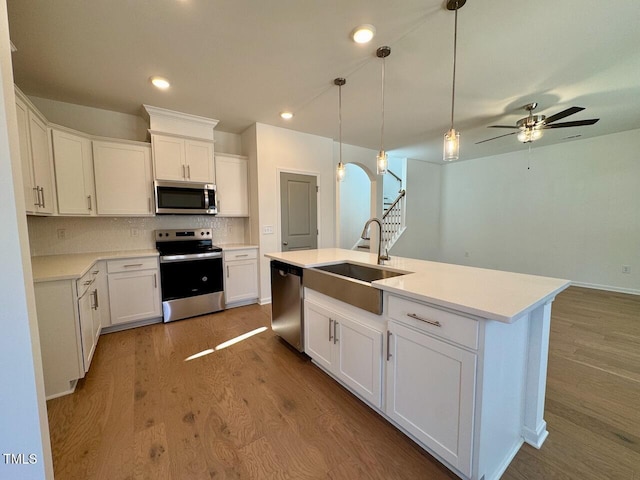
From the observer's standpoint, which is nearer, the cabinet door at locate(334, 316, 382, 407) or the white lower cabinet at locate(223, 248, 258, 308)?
the cabinet door at locate(334, 316, 382, 407)

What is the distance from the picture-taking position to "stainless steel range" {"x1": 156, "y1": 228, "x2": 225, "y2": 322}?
3180 millimetres

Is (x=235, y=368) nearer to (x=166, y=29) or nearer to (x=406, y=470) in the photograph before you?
(x=406, y=470)

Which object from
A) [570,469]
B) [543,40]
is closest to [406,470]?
[570,469]

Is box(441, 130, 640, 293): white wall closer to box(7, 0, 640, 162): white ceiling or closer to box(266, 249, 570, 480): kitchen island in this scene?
box(7, 0, 640, 162): white ceiling

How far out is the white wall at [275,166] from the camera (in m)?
3.75

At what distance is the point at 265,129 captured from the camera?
3744 millimetres

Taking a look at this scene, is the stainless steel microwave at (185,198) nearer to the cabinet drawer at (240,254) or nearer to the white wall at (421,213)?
the cabinet drawer at (240,254)

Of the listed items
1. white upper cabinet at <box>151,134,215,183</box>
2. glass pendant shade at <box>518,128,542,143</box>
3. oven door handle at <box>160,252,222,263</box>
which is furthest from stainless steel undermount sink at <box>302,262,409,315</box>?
glass pendant shade at <box>518,128,542,143</box>

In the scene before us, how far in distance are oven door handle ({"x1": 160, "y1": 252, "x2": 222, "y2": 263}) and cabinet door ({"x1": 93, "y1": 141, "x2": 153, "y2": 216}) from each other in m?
0.64

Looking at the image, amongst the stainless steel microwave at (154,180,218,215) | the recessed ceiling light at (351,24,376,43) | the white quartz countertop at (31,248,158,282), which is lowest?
the white quartz countertop at (31,248,158,282)

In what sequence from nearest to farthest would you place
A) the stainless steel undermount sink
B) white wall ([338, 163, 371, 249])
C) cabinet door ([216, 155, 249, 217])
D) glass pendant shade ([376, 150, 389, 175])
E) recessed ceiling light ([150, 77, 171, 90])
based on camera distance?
the stainless steel undermount sink, glass pendant shade ([376, 150, 389, 175]), recessed ceiling light ([150, 77, 171, 90]), cabinet door ([216, 155, 249, 217]), white wall ([338, 163, 371, 249])

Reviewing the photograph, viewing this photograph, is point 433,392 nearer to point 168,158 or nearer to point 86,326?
point 86,326

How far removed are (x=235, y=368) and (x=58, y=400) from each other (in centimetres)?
122

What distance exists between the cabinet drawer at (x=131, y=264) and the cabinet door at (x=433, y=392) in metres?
2.90
